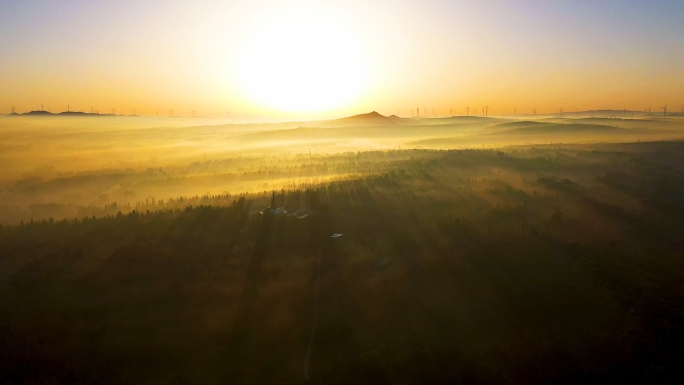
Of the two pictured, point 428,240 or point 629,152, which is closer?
point 428,240

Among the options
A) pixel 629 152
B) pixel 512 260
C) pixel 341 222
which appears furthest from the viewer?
pixel 629 152

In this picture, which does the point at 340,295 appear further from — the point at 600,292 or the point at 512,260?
the point at 600,292

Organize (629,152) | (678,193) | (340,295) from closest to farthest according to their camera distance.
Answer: (340,295) < (678,193) < (629,152)

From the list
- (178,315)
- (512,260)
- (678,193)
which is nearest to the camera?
(178,315)

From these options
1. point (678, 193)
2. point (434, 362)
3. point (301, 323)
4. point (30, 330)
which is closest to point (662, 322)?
point (434, 362)

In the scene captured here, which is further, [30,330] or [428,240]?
[428,240]

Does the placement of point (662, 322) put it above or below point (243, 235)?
below

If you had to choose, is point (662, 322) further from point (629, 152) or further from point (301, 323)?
point (629, 152)

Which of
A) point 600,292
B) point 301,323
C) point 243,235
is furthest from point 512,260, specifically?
point 243,235

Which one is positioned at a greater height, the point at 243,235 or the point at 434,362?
the point at 243,235
